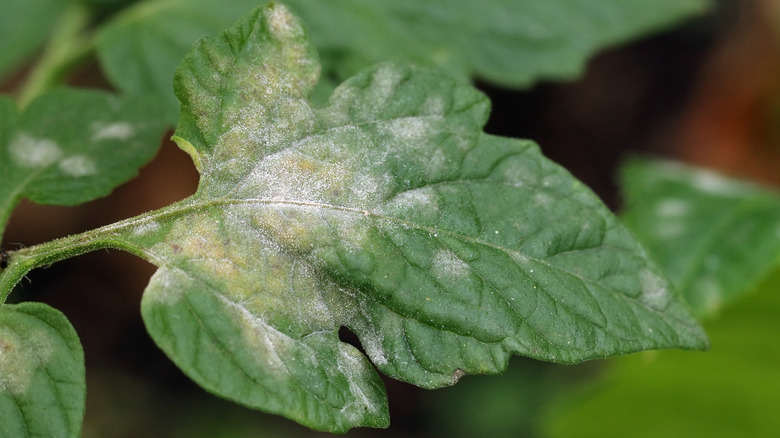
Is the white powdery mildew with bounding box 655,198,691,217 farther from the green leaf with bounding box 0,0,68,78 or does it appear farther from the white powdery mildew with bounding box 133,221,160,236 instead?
the green leaf with bounding box 0,0,68,78

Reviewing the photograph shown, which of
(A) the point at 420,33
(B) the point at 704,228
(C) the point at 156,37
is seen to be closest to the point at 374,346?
(A) the point at 420,33

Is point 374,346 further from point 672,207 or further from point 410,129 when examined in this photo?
point 672,207

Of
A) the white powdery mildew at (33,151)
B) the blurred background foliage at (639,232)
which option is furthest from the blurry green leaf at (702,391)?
the white powdery mildew at (33,151)

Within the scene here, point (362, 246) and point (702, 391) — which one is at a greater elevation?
point (362, 246)

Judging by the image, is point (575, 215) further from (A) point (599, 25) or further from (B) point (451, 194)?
(A) point (599, 25)

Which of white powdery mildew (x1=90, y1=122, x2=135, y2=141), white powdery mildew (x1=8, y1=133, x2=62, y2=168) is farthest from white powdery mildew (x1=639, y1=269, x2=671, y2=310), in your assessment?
white powdery mildew (x1=8, y1=133, x2=62, y2=168)

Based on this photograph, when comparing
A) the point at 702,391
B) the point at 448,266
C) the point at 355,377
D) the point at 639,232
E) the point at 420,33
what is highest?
the point at 420,33
